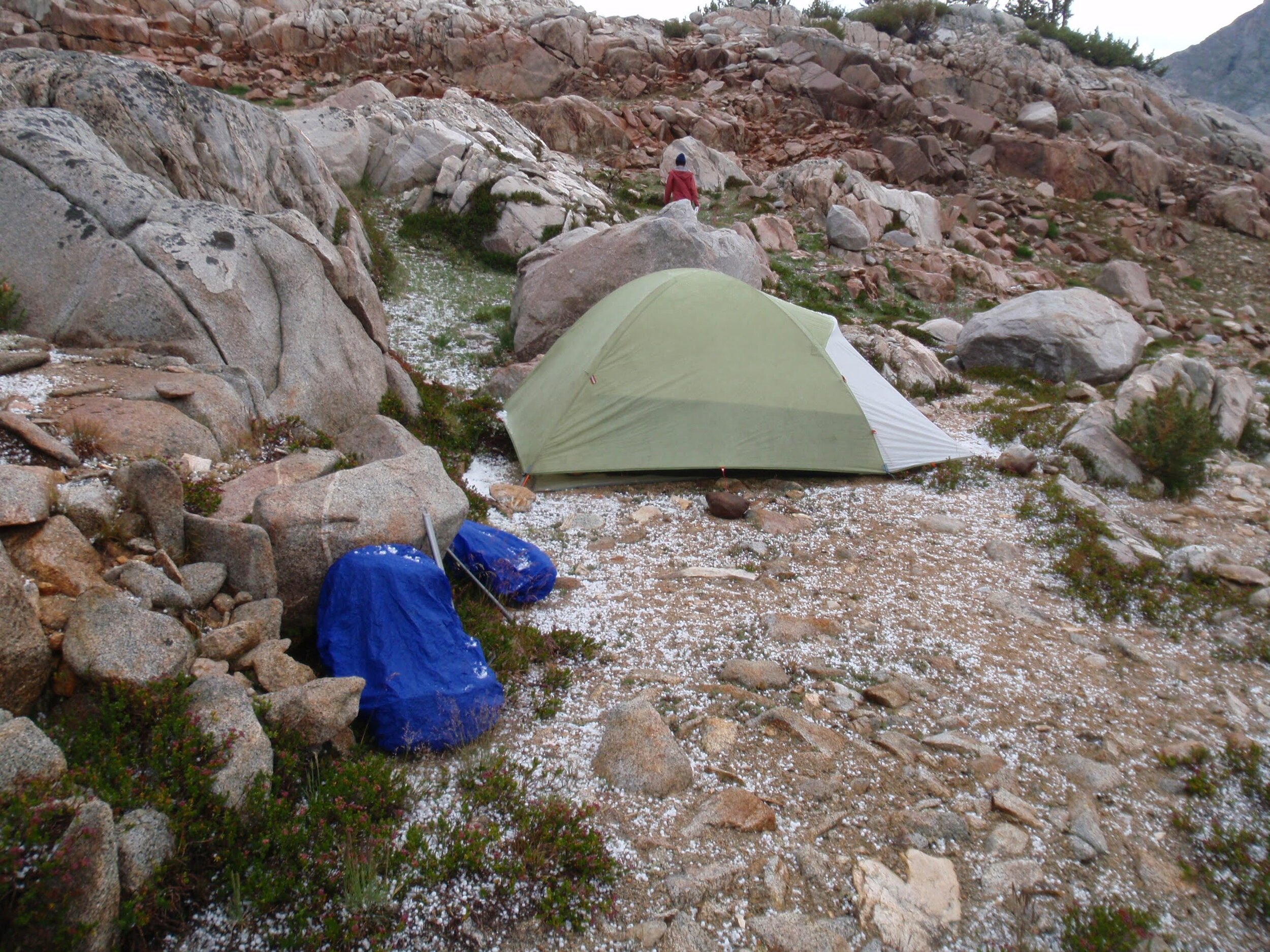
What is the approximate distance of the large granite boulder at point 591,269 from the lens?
12.6 m

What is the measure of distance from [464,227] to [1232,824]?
16543 mm

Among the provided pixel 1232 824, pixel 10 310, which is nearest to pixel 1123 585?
pixel 1232 824

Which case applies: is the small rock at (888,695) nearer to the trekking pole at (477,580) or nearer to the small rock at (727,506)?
the trekking pole at (477,580)

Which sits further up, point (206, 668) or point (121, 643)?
point (121, 643)

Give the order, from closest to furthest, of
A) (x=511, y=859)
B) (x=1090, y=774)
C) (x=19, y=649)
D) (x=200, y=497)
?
(x=19, y=649) < (x=511, y=859) < (x=1090, y=774) < (x=200, y=497)

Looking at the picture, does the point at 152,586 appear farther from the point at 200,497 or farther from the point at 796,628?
the point at 796,628

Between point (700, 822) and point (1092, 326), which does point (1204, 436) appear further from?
point (700, 822)

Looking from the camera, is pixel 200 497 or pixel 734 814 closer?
pixel 734 814

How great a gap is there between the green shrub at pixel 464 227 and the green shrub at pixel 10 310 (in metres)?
10.8

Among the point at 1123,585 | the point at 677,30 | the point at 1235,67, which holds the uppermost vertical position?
the point at 1235,67

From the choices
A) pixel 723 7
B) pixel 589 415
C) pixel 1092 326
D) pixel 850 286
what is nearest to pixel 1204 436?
pixel 1092 326

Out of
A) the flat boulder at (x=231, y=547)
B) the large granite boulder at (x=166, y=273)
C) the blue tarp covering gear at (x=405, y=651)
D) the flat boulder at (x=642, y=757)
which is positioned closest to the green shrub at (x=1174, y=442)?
the flat boulder at (x=642, y=757)

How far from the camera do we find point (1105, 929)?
3.50m

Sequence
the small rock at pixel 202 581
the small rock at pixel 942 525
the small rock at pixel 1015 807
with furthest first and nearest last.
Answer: the small rock at pixel 942 525
the small rock at pixel 202 581
the small rock at pixel 1015 807
